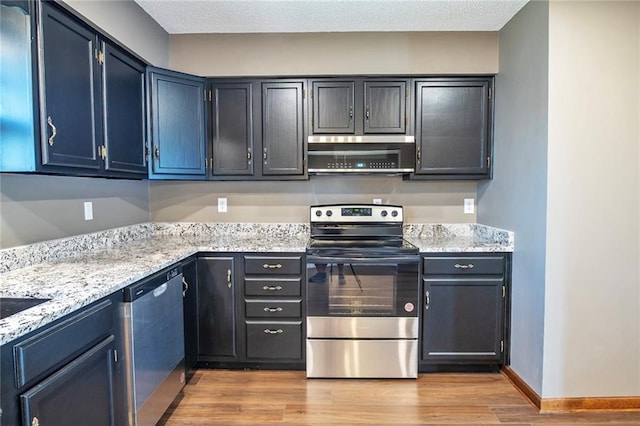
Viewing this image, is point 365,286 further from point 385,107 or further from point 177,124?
point 177,124

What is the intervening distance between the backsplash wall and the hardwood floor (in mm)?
1290

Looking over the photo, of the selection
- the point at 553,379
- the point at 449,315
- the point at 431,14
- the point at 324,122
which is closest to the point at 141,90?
the point at 324,122

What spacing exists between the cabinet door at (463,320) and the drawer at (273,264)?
95cm

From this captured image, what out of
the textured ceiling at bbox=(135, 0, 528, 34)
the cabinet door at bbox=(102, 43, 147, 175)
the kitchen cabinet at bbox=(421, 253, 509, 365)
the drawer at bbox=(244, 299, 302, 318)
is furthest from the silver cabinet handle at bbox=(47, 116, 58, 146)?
the kitchen cabinet at bbox=(421, 253, 509, 365)

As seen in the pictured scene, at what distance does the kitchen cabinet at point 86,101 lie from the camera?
1544 mm

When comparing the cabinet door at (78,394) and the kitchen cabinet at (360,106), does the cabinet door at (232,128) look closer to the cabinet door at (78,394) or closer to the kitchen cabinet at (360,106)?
the kitchen cabinet at (360,106)

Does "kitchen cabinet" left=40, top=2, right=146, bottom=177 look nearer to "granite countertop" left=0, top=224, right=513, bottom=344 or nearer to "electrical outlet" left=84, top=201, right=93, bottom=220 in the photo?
"electrical outlet" left=84, top=201, right=93, bottom=220

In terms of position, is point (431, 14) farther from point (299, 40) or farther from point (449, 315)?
point (449, 315)

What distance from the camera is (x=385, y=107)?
2768 millimetres

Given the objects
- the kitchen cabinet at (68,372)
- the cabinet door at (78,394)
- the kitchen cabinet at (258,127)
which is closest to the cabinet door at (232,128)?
the kitchen cabinet at (258,127)

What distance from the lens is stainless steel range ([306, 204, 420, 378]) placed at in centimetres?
245

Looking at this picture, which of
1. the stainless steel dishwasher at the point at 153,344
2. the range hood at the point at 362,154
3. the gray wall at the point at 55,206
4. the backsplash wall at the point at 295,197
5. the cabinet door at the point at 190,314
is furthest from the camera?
the backsplash wall at the point at 295,197

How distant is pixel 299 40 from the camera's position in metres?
2.82

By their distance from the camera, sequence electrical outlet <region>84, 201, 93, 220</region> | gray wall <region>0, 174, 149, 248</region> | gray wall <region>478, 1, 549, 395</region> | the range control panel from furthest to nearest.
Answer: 1. the range control panel
2. electrical outlet <region>84, 201, 93, 220</region>
3. gray wall <region>478, 1, 549, 395</region>
4. gray wall <region>0, 174, 149, 248</region>
